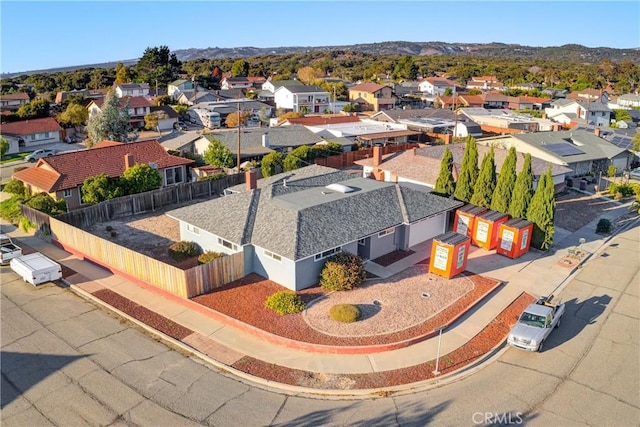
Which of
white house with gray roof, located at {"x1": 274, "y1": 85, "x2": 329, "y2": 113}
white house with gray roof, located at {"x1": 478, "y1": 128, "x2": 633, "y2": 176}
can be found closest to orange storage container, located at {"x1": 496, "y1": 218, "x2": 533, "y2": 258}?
white house with gray roof, located at {"x1": 478, "y1": 128, "x2": 633, "y2": 176}

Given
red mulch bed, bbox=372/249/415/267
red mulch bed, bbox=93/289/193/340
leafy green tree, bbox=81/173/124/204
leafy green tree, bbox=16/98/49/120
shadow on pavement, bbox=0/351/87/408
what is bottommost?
shadow on pavement, bbox=0/351/87/408

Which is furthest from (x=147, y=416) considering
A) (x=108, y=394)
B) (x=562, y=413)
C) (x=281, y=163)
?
(x=281, y=163)

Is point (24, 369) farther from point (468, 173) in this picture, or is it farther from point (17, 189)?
point (468, 173)

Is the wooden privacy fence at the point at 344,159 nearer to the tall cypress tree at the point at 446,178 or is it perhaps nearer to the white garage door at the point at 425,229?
the tall cypress tree at the point at 446,178

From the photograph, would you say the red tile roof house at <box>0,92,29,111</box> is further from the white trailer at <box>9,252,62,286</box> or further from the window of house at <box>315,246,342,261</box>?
the window of house at <box>315,246,342,261</box>

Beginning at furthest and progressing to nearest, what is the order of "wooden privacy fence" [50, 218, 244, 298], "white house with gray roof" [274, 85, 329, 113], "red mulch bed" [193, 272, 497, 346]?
1. "white house with gray roof" [274, 85, 329, 113]
2. "wooden privacy fence" [50, 218, 244, 298]
3. "red mulch bed" [193, 272, 497, 346]

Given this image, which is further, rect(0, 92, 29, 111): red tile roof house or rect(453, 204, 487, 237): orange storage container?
rect(0, 92, 29, 111): red tile roof house

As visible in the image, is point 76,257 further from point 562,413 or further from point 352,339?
point 562,413
